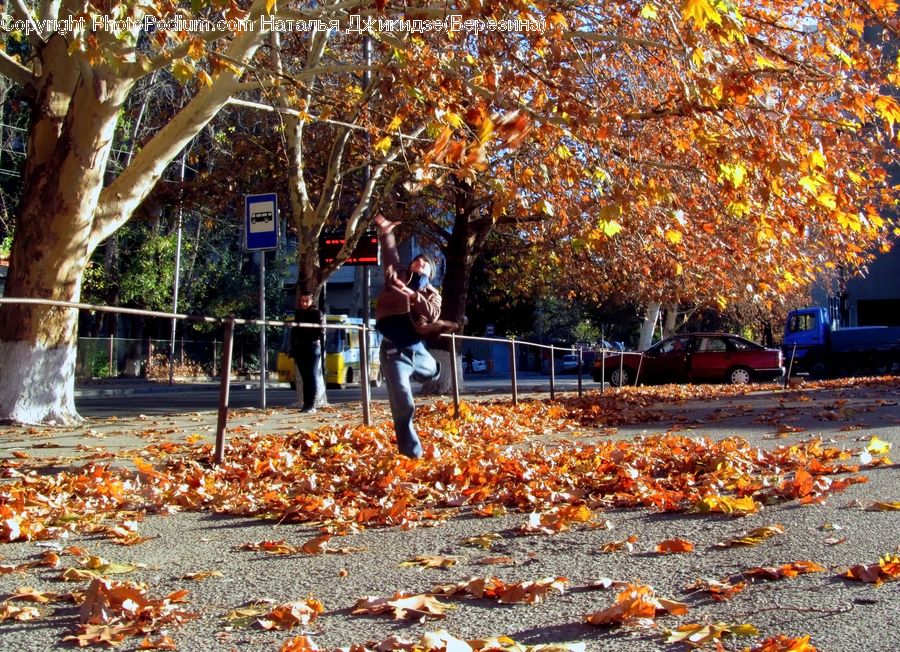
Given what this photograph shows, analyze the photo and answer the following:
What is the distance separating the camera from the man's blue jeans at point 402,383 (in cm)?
687

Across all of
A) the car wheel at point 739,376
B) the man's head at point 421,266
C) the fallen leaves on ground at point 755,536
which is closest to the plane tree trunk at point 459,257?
the car wheel at point 739,376

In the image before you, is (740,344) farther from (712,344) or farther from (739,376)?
(739,376)

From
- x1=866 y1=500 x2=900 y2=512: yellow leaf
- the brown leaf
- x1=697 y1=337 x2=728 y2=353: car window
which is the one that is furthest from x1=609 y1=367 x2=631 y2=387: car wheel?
the brown leaf

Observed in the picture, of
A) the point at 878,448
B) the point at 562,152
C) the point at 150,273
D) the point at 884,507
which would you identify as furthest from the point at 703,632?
the point at 150,273

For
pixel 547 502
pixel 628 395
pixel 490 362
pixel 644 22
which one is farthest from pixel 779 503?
pixel 490 362

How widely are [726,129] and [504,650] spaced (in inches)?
307

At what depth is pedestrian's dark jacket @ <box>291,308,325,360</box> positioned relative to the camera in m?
12.4

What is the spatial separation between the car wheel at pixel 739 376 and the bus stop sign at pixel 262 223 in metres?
18.0

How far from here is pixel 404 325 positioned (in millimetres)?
6922

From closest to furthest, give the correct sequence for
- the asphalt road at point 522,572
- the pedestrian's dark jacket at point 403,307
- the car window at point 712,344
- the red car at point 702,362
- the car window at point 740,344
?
the asphalt road at point 522,572
the pedestrian's dark jacket at point 403,307
the red car at point 702,362
the car window at point 740,344
the car window at point 712,344

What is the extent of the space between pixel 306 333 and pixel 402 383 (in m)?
5.87

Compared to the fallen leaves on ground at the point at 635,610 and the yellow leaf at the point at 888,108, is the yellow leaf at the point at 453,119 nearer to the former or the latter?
the yellow leaf at the point at 888,108

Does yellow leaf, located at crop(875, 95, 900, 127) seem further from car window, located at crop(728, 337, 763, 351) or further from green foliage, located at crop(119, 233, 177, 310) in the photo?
green foliage, located at crop(119, 233, 177, 310)

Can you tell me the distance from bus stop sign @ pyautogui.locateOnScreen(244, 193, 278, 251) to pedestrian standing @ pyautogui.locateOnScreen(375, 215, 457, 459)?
21.0 ft
